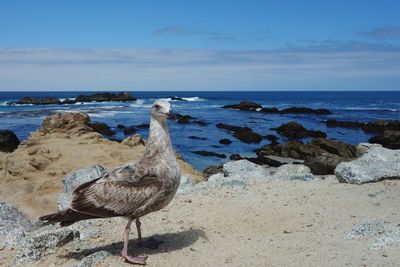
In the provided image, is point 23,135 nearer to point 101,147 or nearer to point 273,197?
point 101,147

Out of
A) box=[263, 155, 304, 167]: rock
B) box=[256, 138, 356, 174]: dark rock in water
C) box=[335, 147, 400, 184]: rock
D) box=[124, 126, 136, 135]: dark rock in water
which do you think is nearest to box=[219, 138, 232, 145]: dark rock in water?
box=[256, 138, 356, 174]: dark rock in water

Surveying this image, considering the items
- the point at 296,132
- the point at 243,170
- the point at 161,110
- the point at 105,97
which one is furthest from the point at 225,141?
the point at 105,97

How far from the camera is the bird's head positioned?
241 inches

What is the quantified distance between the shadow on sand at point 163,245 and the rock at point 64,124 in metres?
13.8

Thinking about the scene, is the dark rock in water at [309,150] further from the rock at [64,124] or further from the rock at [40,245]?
the rock at [40,245]

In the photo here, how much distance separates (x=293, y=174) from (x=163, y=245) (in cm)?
602

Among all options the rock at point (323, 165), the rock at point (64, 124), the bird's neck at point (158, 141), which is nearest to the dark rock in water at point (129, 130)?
the rock at point (64, 124)

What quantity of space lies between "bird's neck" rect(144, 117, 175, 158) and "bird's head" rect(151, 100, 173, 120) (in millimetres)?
72

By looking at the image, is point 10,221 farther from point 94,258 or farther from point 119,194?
point 119,194

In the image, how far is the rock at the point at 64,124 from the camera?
20.2 meters

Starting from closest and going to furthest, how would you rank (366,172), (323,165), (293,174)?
(366,172)
(293,174)
(323,165)

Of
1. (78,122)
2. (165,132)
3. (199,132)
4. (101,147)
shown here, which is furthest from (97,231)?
(199,132)

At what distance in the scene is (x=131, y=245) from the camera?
6.59 meters

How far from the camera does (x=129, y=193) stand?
5.88 metres
